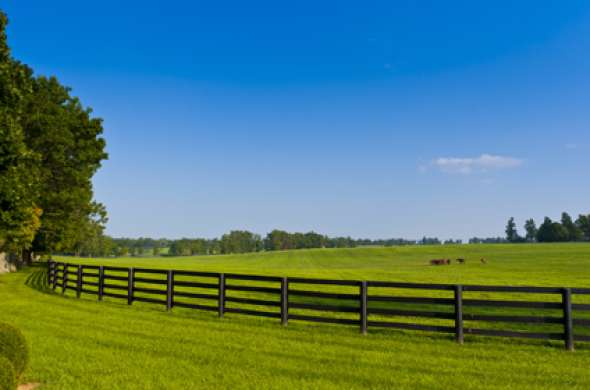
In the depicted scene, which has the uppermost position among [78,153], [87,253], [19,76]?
[19,76]

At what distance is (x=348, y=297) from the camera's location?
490 inches

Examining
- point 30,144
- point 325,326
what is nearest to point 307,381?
point 325,326

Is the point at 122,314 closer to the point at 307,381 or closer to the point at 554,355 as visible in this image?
the point at 307,381

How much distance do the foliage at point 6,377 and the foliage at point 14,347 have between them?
856mm

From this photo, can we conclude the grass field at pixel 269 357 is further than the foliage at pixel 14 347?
Yes

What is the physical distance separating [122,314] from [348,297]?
793cm

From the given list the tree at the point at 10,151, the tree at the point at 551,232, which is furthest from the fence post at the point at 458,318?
the tree at the point at 551,232

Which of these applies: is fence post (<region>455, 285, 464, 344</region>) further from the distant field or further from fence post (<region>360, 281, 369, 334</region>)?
the distant field

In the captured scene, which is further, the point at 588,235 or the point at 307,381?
the point at 588,235

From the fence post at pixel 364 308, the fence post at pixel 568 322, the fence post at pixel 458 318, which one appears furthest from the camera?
the fence post at pixel 364 308

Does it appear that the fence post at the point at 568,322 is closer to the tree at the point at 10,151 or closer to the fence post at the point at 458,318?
the fence post at the point at 458,318

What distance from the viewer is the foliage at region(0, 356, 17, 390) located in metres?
5.06

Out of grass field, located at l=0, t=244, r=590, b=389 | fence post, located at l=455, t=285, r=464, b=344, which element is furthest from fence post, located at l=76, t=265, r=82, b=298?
fence post, located at l=455, t=285, r=464, b=344

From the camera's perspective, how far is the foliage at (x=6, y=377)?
16.6 feet
